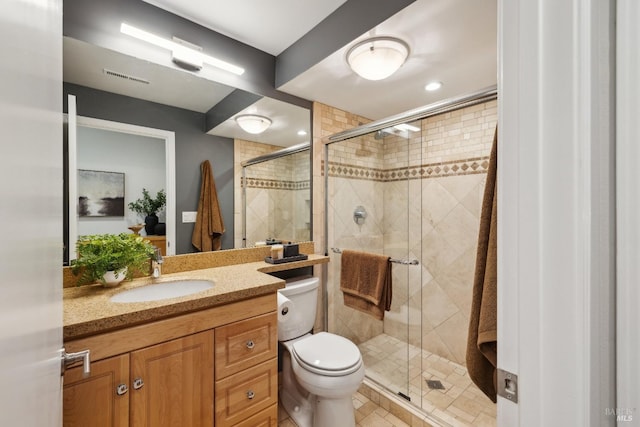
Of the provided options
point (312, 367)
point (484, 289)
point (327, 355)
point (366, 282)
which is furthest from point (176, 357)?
point (366, 282)

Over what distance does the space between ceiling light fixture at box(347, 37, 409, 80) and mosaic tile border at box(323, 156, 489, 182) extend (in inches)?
30.7

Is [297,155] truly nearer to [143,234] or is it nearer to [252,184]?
[252,184]

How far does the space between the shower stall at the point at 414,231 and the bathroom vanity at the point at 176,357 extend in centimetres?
100

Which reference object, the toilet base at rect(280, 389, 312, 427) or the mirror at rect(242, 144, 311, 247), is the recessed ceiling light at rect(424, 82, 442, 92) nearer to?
the mirror at rect(242, 144, 311, 247)

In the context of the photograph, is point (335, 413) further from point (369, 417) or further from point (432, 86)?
point (432, 86)

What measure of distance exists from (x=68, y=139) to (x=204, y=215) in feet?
2.42

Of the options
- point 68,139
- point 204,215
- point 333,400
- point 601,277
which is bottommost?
point 333,400

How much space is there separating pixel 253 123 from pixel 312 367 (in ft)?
5.36

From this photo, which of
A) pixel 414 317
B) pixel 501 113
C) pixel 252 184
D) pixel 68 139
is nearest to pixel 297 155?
pixel 252 184

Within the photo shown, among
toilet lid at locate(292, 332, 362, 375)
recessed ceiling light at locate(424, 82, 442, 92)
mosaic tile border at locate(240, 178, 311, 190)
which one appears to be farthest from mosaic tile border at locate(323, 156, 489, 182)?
toilet lid at locate(292, 332, 362, 375)

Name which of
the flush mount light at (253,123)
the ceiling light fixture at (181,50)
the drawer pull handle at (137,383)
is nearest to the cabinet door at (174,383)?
the drawer pull handle at (137,383)

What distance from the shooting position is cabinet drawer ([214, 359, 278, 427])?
119cm

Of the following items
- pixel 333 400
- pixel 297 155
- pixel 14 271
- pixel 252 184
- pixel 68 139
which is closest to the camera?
pixel 14 271

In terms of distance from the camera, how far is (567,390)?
497mm
